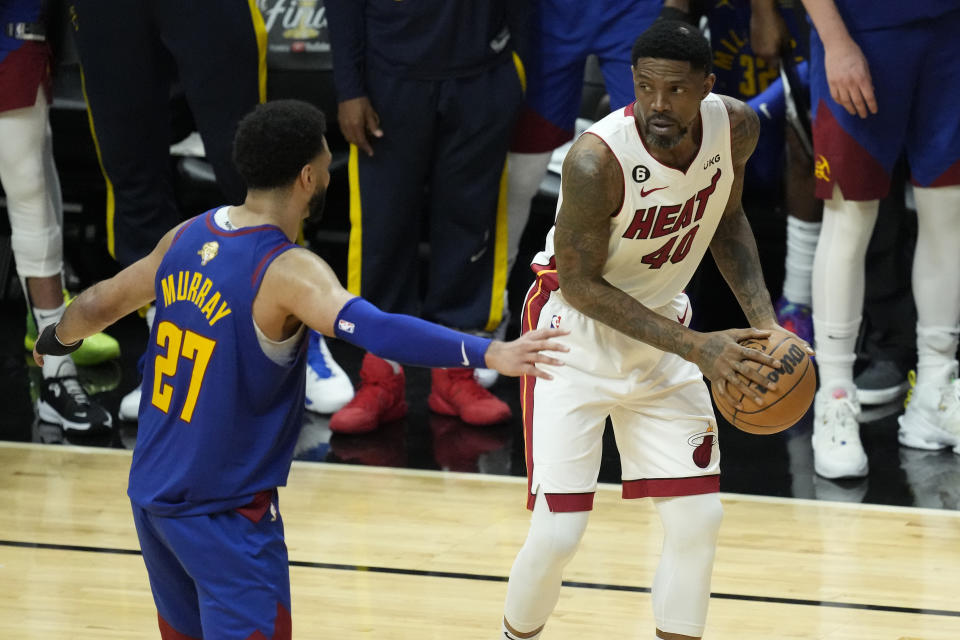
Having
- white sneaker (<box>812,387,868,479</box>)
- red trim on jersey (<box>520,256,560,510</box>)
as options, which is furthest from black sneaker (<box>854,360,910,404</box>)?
red trim on jersey (<box>520,256,560,510</box>)

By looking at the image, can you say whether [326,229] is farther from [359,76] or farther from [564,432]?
[564,432]

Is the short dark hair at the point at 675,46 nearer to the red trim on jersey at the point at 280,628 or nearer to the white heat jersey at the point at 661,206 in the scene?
the white heat jersey at the point at 661,206

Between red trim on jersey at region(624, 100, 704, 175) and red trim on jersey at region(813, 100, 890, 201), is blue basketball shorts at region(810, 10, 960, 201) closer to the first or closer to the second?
red trim on jersey at region(813, 100, 890, 201)

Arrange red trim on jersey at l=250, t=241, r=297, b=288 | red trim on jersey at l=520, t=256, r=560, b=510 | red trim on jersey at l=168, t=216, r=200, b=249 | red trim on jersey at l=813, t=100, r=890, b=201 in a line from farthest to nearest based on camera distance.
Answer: red trim on jersey at l=813, t=100, r=890, b=201
red trim on jersey at l=520, t=256, r=560, b=510
red trim on jersey at l=168, t=216, r=200, b=249
red trim on jersey at l=250, t=241, r=297, b=288

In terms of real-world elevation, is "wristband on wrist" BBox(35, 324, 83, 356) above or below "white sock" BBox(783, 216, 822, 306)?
above

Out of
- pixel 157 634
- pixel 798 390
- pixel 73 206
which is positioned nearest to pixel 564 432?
pixel 798 390

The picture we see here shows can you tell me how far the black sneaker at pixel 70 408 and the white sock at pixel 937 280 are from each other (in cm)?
301

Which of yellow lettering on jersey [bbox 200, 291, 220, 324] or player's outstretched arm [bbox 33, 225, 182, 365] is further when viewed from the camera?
player's outstretched arm [bbox 33, 225, 182, 365]

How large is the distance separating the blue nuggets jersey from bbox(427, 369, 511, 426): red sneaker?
7.75 ft

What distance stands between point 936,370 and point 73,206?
417 cm

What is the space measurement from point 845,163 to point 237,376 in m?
2.60

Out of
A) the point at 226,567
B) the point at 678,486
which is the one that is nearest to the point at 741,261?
the point at 678,486

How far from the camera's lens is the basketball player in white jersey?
2.95m

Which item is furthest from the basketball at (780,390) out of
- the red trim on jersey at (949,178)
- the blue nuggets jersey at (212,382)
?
the red trim on jersey at (949,178)
